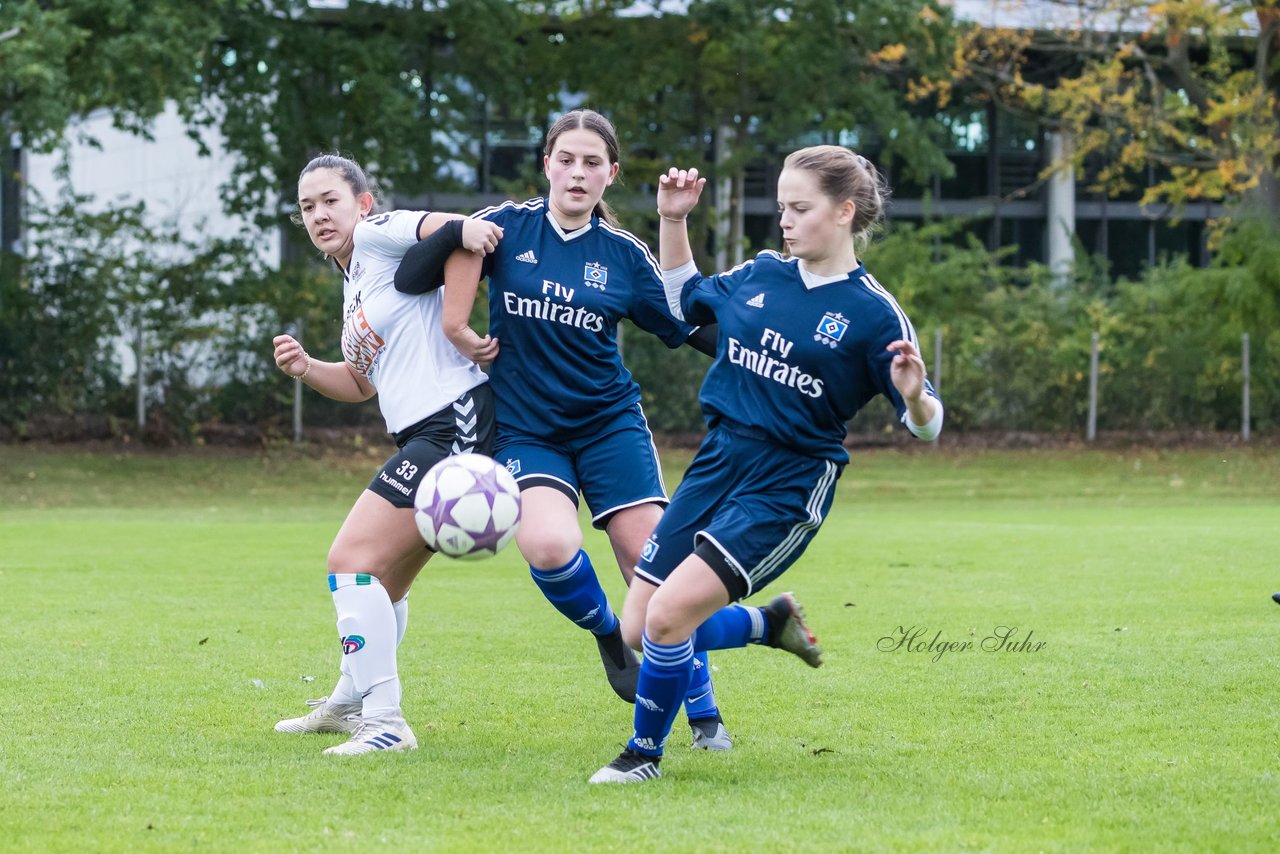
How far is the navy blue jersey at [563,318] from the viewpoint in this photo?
5.89 meters

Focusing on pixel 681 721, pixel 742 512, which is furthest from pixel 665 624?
pixel 681 721

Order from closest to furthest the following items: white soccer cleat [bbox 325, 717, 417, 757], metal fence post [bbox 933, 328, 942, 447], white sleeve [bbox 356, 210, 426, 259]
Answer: white soccer cleat [bbox 325, 717, 417, 757] < white sleeve [bbox 356, 210, 426, 259] < metal fence post [bbox 933, 328, 942, 447]

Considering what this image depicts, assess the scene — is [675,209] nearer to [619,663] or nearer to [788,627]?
[788,627]

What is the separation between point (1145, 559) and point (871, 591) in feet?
9.17

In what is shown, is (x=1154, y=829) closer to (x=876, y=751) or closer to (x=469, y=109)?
(x=876, y=751)

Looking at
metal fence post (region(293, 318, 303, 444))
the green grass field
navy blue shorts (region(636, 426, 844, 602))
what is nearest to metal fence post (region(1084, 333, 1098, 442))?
metal fence post (region(293, 318, 303, 444))

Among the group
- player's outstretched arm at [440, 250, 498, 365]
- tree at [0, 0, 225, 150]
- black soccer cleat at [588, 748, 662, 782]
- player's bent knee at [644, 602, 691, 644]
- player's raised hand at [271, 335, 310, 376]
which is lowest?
black soccer cleat at [588, 748, 662, 782]

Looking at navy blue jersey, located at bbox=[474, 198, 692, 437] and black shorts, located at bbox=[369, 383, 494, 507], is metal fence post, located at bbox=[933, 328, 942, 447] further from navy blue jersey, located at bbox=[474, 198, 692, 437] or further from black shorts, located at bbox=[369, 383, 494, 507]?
black shorts, located at bbox=[369, 383, 494, 507]

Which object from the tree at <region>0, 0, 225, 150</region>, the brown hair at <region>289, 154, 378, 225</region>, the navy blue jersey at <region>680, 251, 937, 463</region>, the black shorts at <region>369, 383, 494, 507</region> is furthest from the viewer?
the tree at <region>0, 0, 225, 150</region>

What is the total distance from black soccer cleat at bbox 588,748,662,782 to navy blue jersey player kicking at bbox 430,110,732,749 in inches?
26.6

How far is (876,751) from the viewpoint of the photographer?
18.1 feet

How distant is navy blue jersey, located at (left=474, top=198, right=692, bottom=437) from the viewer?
589 cm

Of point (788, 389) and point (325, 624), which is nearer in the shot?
point (788, 389)

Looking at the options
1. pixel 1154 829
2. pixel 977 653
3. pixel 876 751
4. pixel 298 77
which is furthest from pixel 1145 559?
pixel 298 77
